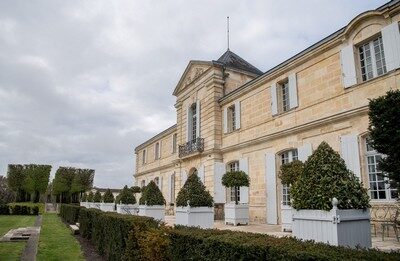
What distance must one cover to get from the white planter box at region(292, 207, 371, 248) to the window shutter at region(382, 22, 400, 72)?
Result: 558 centimetres

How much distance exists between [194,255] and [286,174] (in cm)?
621

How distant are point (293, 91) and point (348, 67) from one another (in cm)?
248

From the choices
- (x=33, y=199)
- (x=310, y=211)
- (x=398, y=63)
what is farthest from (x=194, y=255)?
(x=33, y=199)

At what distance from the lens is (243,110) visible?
51.2 feet

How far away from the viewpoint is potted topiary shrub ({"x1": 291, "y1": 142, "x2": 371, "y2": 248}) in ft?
15.7

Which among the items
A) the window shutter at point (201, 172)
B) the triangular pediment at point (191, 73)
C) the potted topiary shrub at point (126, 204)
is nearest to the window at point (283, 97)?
the triangular pediment at point (191, 73)

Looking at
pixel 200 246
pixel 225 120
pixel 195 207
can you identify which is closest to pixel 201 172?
pixel 225 120

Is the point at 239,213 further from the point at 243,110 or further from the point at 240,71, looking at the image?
the point at 240,71

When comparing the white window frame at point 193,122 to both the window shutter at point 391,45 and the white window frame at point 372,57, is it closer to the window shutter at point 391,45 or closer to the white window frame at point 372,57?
the white window frame at point 372,57

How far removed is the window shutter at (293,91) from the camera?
12508 mm

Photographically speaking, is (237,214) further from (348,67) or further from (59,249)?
(348,67)

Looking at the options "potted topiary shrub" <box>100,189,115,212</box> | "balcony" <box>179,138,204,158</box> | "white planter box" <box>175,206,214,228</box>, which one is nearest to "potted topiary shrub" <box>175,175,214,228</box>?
"white planter box" <box>175,206,214,228</box>

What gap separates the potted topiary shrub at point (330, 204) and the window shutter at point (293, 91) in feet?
23.1

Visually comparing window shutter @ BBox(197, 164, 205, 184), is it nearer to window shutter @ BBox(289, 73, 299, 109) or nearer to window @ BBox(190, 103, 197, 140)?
window @ BBox(190, 103, 197, 140)
